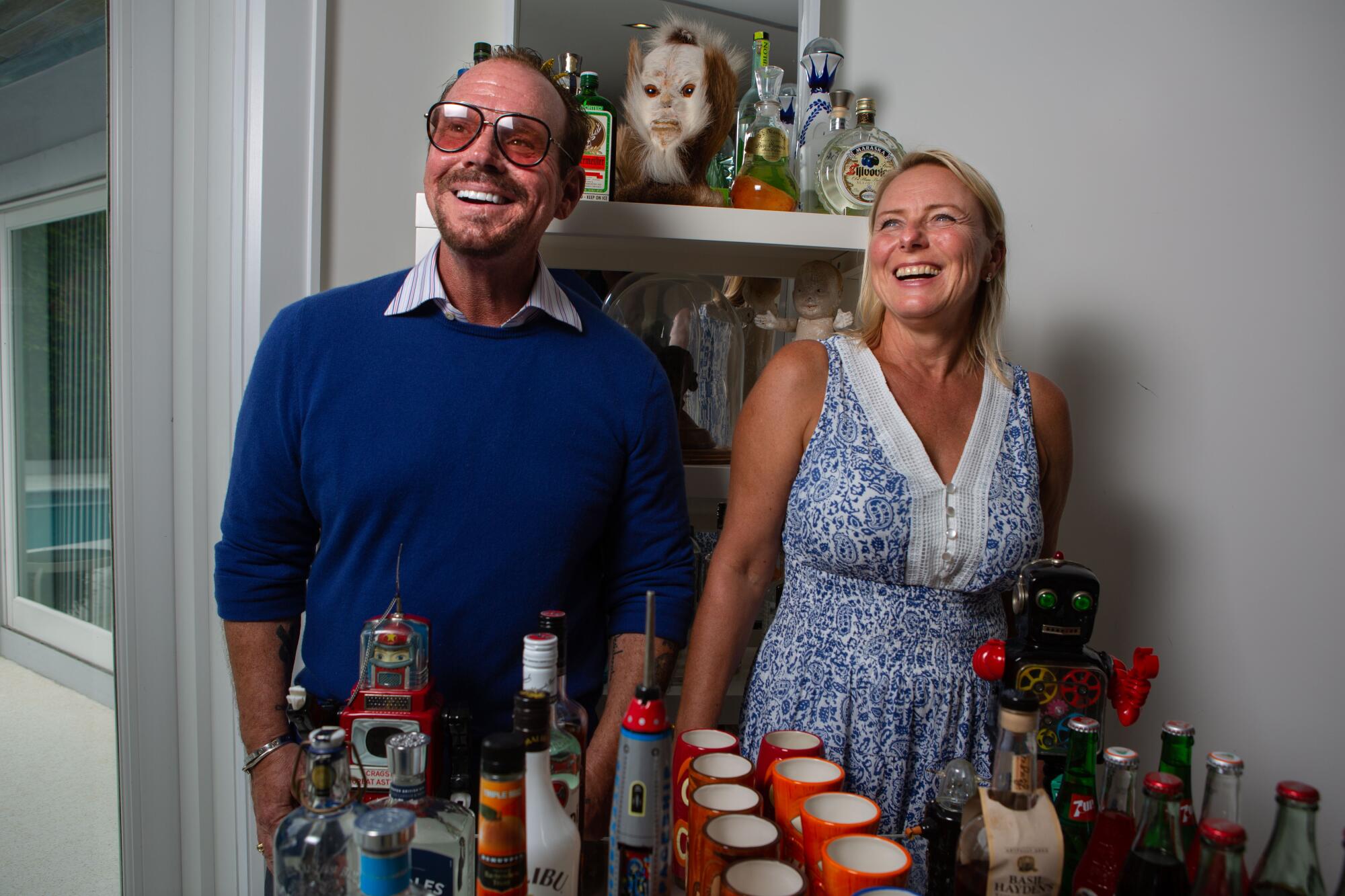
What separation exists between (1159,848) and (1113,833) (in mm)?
55

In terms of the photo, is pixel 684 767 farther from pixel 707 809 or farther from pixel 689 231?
pixel 689 231

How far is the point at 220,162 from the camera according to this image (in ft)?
5.04

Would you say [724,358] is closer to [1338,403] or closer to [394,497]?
[394,497]

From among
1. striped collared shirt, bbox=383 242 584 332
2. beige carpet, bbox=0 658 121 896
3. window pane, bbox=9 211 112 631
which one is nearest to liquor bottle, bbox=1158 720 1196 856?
striped collared shirt, bbox=383 242 584 332

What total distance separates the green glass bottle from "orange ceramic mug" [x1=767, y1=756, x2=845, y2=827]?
995mm

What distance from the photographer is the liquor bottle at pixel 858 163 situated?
1479 mm

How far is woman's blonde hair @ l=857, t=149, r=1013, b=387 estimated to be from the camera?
4.17 feet

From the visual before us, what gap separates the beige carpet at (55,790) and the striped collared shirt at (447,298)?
1.37 m

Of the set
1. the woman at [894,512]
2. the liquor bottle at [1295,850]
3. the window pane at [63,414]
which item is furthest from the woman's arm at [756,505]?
the window pane at [63,414]

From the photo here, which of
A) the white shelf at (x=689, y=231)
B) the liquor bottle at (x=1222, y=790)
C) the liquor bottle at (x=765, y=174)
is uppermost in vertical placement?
the liquor bottle at (x=765, y=174)

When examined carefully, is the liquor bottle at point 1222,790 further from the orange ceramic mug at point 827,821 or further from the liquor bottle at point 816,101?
the liquor bottle at point 816,101

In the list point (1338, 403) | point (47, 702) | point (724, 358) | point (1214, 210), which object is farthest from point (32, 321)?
point (1338, 403)

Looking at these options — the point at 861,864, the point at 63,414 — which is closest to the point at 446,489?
the point at 861,864

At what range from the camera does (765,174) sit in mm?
1500
